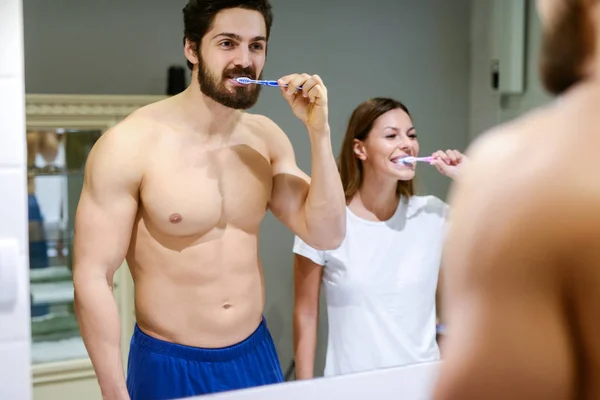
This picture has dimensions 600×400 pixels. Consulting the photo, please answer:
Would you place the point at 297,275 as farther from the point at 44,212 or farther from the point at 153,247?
the point at 44,212

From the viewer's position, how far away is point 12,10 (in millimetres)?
872

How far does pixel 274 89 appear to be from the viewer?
3.51 ft

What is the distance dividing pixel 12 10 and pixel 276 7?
0.39 metres

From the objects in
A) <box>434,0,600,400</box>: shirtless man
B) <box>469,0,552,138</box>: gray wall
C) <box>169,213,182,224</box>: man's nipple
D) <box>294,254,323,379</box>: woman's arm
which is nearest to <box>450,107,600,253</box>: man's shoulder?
<box>434,0,600,400</box>: shirtless man

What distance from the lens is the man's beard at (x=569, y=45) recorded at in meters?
0.34

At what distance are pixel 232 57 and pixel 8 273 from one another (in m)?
0.43

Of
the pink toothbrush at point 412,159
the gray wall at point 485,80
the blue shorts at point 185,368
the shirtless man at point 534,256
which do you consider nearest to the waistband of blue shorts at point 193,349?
the blue shorts at point 185,368

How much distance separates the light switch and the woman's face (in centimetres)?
58

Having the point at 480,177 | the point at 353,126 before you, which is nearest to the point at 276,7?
the point at 353,126

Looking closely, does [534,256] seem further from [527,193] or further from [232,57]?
[232,57]

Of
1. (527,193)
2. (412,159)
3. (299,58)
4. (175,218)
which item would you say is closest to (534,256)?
(527,193)

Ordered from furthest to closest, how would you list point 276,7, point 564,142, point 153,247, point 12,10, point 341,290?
point 341,290 → point 276,7 → point 153,247 → point 12,10 → point 564,142

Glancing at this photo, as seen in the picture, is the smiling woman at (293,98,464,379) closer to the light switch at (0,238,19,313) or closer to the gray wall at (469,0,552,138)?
the gray wall at (469,0,552,138)

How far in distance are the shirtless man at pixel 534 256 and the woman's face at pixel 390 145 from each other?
864mm
